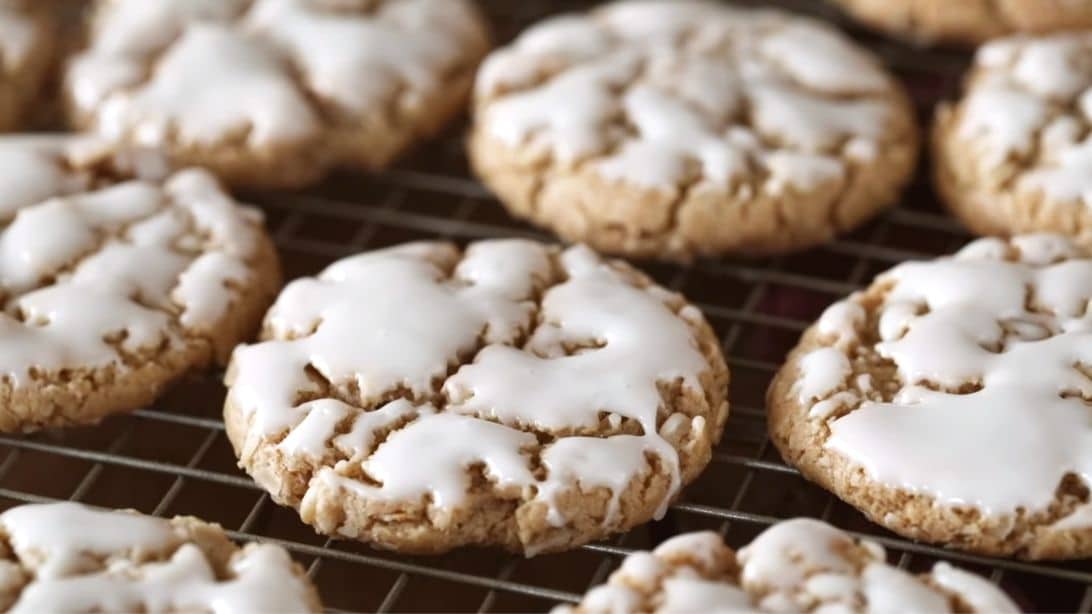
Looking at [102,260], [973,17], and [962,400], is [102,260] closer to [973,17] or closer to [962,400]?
[962,400]

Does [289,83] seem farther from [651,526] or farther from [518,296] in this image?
[651,526]

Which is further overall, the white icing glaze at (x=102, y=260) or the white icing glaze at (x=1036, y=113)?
the white icing glaze at (x=1036, y=113)

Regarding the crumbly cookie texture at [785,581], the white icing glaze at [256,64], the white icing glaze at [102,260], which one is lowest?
the crumbly cookie texture at [785,581]

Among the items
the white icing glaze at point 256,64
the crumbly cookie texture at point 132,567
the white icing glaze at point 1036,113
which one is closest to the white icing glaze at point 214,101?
the white icing glaze at point 256,64

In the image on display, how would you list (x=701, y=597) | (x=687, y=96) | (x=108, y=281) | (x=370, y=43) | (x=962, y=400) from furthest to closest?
(x=370, y=43) → (x=687, y=96) → (x=108, y=281) → (x=962, y=400) → (x=701, y=597)

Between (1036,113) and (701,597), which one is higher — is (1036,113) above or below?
above

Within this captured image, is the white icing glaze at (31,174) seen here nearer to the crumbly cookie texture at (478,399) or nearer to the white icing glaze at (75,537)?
the crumbly cookie texture at (478,399)

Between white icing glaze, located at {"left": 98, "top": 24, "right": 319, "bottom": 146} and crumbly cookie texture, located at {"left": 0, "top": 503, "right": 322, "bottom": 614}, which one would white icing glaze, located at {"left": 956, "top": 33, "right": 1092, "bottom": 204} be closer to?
white icing glaze, located at {"left": 98, "top": 24, "right": 319, "bottom": 146}

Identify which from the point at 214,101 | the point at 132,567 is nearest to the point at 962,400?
the point at 132,567
